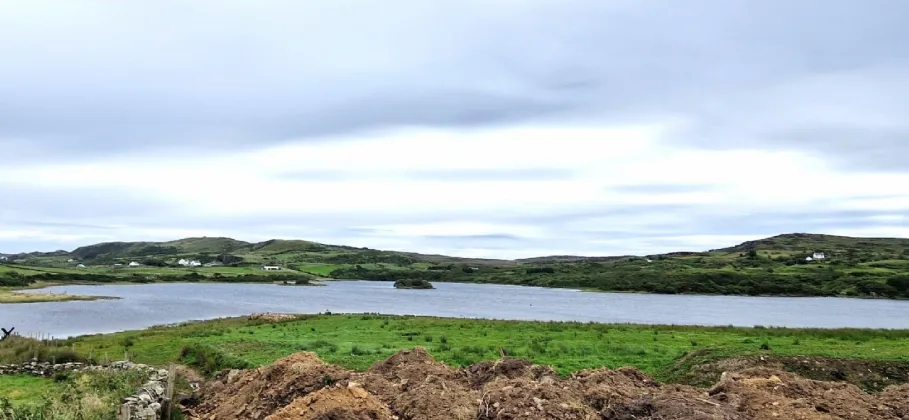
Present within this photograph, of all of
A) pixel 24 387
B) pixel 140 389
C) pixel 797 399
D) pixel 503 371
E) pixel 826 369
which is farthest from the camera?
pixel 24 387

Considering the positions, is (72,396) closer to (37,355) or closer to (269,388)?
(269,388)

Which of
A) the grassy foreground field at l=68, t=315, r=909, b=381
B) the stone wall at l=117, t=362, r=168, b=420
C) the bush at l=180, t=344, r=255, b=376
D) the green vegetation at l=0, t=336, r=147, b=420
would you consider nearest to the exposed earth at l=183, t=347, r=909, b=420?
the stone wall at l=117, t=362, r=168, b=420

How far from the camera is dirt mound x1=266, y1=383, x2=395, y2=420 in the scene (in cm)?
1319

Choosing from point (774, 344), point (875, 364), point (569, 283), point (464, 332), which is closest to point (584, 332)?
point (464, 332)

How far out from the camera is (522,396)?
13016mm

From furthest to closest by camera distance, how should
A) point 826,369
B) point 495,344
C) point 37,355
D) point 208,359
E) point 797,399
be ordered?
point 495,344
point 208,359
point 37,355
point 826,369
point 797,399

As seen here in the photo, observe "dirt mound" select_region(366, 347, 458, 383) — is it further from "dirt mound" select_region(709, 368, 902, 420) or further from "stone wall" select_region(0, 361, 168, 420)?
"dirt mound" select_region(709, 368, 902, 420)

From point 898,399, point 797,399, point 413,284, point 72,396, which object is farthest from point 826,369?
point 413,284

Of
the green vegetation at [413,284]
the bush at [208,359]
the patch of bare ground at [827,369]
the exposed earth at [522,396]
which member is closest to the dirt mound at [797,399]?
the exposed earth at [522,396]

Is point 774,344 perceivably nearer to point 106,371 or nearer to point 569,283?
point 106,371

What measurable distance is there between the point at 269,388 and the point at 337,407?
4.58m

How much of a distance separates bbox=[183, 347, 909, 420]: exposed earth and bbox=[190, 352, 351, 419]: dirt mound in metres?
0.03

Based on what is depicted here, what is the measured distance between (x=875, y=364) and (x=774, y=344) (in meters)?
7.64

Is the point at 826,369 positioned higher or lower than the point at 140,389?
higher
